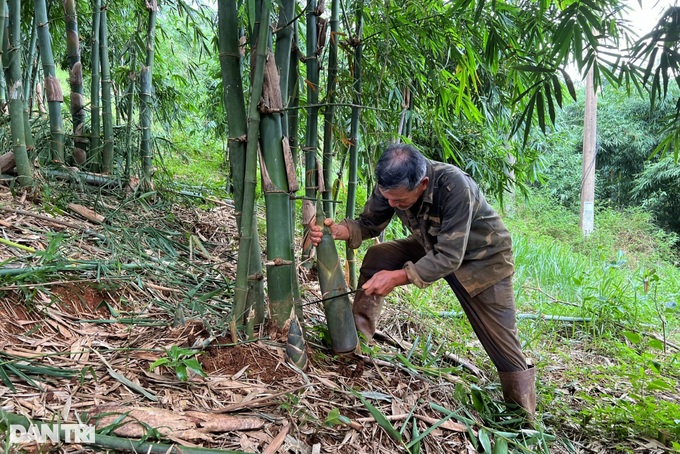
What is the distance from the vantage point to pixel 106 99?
3066 millimetres

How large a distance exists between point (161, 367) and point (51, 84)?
6.67 ft

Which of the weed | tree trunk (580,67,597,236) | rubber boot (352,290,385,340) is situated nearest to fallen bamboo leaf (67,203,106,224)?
the weed

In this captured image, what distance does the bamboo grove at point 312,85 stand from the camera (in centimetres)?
172

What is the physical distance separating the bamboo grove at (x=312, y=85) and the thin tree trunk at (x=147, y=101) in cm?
1

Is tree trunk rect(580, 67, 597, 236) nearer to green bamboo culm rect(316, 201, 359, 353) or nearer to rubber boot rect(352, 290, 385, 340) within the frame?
rubber boot rect(352, 290, 385, 340)

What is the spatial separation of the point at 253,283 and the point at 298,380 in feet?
1.30

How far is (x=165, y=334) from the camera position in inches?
73.1

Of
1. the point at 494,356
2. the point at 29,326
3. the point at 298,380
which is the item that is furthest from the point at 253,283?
the point at 494,356

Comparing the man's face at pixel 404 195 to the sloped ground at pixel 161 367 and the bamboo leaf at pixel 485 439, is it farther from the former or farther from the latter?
the bamboo leaf at pixel 485 439

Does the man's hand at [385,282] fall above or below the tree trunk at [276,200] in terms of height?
below

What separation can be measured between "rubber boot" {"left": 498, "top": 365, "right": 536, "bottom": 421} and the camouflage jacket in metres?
0.44

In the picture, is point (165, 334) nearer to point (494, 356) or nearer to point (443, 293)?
point (494, 356)

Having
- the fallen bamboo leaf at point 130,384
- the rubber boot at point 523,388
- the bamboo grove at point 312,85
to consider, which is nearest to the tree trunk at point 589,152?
the bamboo grove at point 312,85

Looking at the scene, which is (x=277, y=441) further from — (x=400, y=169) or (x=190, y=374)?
(x=400, y=169)
